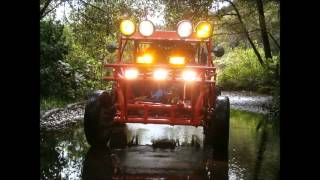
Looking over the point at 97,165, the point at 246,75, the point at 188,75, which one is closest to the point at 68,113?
the point at 188,75

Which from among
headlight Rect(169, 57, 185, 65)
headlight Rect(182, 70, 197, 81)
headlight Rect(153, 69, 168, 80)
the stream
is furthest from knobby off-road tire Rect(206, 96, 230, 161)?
headlight Rect(169, 57, 185, 65)

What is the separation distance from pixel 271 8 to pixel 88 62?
10497 mm

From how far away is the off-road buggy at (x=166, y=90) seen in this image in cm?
739

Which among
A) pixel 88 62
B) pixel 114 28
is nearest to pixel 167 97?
pixel 114 28

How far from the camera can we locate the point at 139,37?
344 inches

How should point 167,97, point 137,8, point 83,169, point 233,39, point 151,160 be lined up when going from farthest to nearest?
point 233,39 → point 137,8 → point 167,97 → point 151,160 → point 83,169

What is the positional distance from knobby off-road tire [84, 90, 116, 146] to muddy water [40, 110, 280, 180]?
8.8 inches

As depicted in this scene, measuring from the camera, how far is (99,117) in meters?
7.49

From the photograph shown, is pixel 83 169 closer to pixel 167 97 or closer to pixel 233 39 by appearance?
pixel 167 97

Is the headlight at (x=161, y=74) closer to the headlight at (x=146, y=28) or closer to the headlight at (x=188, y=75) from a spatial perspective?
the headlight at (x=188, y=75)

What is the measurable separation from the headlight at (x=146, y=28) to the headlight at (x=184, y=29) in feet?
1.56

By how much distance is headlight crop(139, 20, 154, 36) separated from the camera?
7.95 metres

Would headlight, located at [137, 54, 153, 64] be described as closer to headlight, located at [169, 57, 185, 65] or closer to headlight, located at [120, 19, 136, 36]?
headlight, located at [169, 57, 185, 65]
